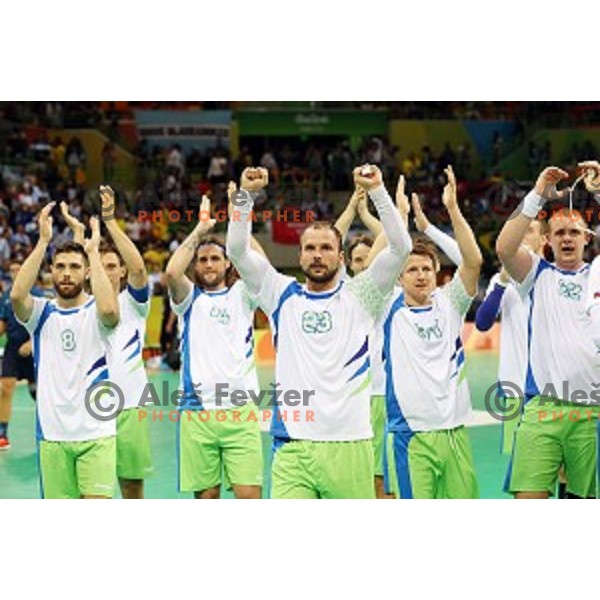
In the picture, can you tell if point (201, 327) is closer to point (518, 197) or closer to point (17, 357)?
point (17, 357)

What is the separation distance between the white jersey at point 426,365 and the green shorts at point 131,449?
2.39m

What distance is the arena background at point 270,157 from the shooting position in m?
22.9

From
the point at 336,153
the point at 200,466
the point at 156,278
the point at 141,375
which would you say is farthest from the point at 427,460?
the point at 336,153

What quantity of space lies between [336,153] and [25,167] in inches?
271

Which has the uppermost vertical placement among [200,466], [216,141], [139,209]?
[216,141]

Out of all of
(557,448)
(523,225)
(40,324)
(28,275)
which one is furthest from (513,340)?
(28,275)

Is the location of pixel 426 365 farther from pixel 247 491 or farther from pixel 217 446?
pixel 217 446

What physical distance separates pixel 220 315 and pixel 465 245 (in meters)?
2.13

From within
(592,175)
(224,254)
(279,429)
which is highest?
(592,175)

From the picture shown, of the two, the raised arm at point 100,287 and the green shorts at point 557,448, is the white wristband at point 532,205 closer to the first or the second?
the green shorts at point 557,448

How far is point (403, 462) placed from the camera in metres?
7.66

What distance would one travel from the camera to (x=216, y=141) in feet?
92.4

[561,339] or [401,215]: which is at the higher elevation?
[401,215]

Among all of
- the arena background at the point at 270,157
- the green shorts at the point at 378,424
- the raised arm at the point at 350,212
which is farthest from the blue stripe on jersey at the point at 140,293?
the arena background at the point at 270,157
